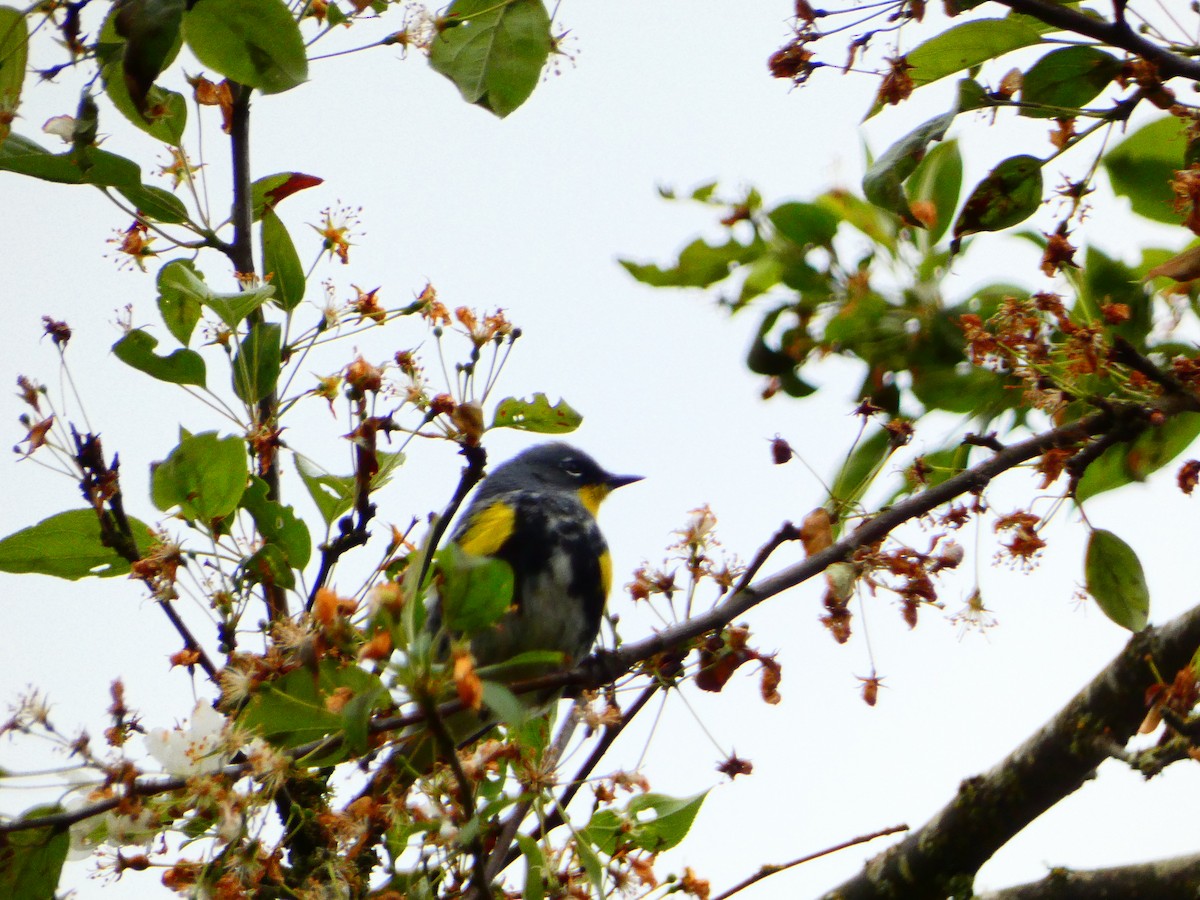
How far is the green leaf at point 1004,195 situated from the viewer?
5.57 feet

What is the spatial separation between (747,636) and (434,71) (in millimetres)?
908

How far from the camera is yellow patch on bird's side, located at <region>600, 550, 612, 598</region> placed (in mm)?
3445

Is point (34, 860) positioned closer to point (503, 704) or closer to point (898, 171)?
point (503, 704)

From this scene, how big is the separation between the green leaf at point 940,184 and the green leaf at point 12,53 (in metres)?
1.23

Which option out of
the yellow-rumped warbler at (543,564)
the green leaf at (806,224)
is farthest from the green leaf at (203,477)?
the yellow-rumped warbler at (543,564)

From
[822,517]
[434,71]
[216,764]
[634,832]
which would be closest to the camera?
[216,764]

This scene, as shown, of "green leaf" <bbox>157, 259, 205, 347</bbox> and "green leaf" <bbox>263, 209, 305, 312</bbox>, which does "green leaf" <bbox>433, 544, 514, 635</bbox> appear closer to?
"green leaf" <bbox>157, 259, 205, 347</bbox>

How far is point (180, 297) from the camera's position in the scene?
198 centimetres

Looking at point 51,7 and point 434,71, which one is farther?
point 434,71

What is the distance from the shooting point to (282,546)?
1966 millimetres

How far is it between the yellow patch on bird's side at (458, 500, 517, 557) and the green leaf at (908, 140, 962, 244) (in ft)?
5.34

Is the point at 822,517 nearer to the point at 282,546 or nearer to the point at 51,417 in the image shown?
the point at 282,546

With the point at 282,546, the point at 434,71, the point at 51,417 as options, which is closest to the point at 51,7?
the point at 434,71

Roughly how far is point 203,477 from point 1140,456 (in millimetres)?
1395
